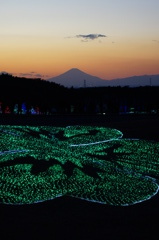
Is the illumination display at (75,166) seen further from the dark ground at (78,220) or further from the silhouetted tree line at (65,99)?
the silhouetted tree line at (65,99)

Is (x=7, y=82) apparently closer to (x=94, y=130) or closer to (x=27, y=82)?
(x=27, y=82)

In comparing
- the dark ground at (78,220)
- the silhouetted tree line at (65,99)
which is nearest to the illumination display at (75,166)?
the dark ground at (78,220)

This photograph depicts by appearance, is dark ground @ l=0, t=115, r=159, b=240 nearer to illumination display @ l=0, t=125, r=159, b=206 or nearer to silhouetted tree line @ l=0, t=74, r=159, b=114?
illumination display @ l=0, t=125, r=159, b=206

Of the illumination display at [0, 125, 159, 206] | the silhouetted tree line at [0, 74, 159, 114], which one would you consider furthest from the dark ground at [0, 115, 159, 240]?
the silhouetted tree line at [0, 74, 159, 114]

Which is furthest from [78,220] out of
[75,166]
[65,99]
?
[65,99]

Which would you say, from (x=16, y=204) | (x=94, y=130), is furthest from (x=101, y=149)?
(x=16, y=204)
